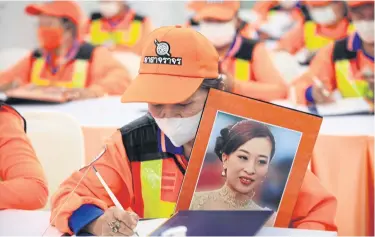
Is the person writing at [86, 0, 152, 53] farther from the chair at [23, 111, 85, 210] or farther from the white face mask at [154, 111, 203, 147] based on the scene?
the white face mask at [154, 111, 203, 147]

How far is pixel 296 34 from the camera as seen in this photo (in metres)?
3.24

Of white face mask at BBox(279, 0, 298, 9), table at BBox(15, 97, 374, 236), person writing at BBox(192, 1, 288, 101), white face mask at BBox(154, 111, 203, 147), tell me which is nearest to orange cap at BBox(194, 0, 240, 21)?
person writing at BBox(192, 1, 288, 101)

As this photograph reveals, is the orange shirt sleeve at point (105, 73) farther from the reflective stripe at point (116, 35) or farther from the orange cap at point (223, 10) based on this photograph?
the orange cap at point (223, 10)

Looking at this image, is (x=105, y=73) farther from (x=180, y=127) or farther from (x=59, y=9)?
(x=180, y=127)

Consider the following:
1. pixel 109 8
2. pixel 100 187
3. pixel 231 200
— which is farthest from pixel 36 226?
pixel 109 8

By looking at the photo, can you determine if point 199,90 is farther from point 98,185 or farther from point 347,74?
point 347,74

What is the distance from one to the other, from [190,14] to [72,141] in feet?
2.20

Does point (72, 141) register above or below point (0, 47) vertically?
below

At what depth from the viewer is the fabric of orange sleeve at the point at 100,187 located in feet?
Answer: 3.63

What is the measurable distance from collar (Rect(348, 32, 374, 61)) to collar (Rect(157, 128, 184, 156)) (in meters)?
1.10

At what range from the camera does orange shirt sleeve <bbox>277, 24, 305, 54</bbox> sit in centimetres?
306

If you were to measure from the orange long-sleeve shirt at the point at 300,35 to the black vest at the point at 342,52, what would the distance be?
60 mm

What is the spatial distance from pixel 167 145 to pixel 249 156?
0.19 meters

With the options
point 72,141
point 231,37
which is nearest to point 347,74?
point 231,37
